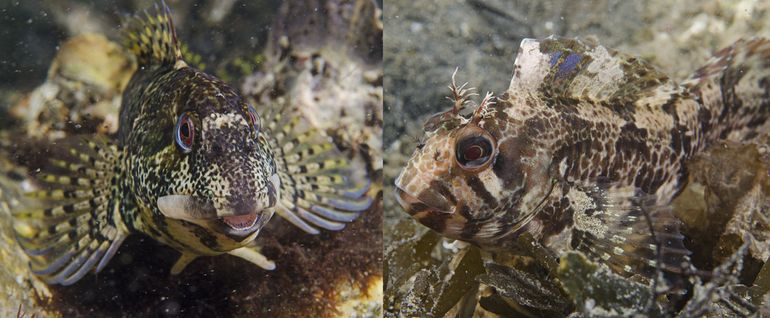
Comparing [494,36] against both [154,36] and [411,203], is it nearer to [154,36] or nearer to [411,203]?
[411,203]

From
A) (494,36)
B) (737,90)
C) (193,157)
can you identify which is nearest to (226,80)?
(193,157)

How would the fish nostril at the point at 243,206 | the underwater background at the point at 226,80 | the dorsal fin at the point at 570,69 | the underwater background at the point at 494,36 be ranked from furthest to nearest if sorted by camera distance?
1. the underwater background at the point at 494,36
2. the dorsal fin at the point at 570,69
3. the underwater background at the point at 226,80
4. the fish nostril at the point at 243,206

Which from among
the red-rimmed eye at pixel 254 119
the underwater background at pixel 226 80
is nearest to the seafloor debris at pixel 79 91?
the underwater background at pixel 226 80

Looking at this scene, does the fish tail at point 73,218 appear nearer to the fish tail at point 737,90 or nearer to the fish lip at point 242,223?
the fish lip at point 242,223

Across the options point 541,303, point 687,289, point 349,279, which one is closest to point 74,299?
point 349,279

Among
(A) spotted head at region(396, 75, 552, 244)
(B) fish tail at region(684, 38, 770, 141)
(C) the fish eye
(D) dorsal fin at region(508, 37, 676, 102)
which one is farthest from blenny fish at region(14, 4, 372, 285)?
(B) fish tail at region(684, 38, 770, 141)

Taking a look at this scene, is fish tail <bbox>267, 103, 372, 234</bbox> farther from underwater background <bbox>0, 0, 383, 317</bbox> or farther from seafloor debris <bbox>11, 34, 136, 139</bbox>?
seafloor debris <bbox>11, 34, 136, 139</bbox>
